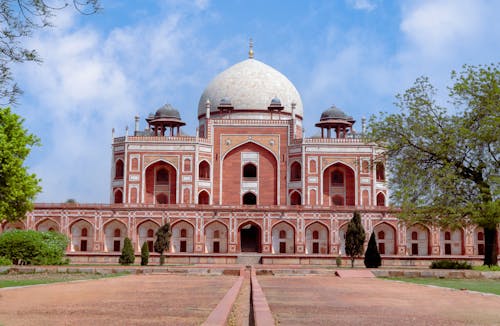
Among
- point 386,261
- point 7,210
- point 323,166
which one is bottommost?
point 386,261

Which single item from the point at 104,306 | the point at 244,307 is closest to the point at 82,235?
the point at 244,307

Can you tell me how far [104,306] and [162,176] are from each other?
115 feet

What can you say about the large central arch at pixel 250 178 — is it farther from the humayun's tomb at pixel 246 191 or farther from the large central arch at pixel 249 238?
the large central arch at pixel 249 238

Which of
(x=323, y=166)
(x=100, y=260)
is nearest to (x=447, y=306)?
(x=100, y=260)

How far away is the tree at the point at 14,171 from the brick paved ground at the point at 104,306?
39.6 feet

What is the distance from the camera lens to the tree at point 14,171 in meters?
21.9

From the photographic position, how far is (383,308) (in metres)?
7.96

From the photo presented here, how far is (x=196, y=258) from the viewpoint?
98.0 feet

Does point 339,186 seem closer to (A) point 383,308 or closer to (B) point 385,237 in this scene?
(B) point 385,237

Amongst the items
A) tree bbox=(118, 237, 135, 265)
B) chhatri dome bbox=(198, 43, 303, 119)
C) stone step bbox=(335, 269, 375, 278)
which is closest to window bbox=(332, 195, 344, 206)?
chhatri dome bbox=(198, 43, 303, 119)

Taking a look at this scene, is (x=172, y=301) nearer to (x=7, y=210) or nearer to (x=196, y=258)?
(x=7, y=210)

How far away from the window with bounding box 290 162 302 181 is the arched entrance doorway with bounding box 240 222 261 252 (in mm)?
4339

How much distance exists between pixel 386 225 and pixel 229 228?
28.8ft

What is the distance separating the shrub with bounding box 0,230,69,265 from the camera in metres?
21.5
